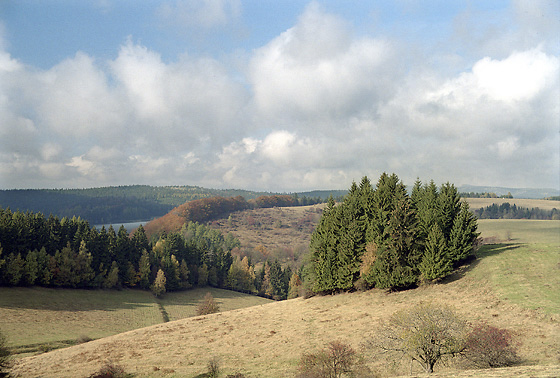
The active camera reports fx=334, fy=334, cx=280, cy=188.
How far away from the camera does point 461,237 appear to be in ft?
170

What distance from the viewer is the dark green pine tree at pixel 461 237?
5106cm

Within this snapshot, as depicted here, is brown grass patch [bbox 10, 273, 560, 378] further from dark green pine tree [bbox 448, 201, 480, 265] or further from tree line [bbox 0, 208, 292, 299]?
tree line [bbox 0, 208, 292, 299]

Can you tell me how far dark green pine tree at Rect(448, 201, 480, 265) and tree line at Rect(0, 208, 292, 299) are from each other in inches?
3644

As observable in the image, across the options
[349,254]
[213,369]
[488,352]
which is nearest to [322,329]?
[213,369]

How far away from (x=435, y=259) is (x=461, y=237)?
646 cm

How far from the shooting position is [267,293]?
147 metres

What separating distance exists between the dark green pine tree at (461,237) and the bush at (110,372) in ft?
149

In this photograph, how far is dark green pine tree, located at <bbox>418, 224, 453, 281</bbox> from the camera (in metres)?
49.1

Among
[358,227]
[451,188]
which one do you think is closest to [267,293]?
[358,227]

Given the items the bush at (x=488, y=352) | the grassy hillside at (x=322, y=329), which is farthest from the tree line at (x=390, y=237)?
the bush at (x=488, y=352)

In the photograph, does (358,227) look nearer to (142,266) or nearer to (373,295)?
(373,295)

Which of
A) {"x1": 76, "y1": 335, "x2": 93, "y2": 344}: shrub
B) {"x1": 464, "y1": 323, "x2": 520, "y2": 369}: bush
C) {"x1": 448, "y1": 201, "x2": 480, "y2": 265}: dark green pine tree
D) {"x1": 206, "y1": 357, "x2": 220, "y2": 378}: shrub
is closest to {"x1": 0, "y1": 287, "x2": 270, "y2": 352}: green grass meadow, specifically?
{"x1": 76, "y1": 335, "x2": 93, "y2": 344}: shrub

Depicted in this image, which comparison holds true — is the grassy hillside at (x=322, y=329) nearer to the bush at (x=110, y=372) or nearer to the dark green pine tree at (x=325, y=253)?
the bush at (x=110, y=372)

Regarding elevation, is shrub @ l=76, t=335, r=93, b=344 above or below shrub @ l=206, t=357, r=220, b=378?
below
